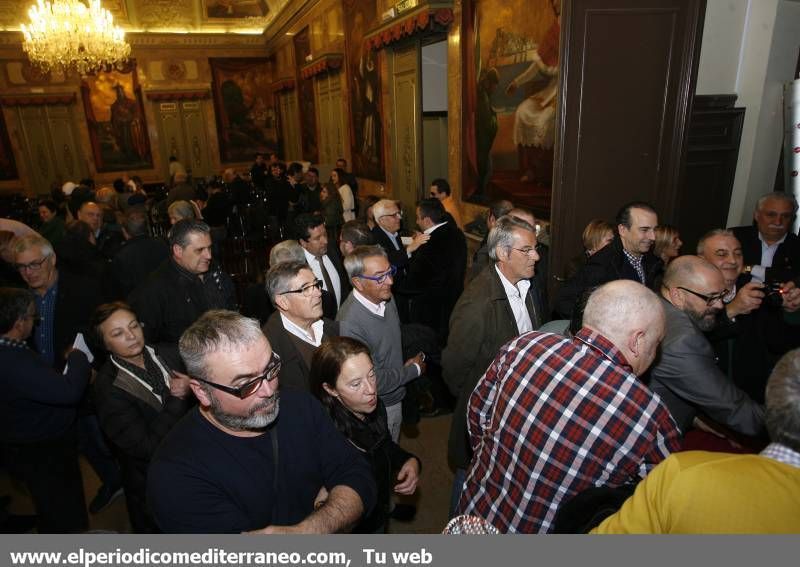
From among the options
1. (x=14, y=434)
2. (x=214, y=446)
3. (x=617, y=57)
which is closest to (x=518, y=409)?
(x=214, y=446)

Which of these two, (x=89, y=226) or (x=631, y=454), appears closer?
(x=631, y=454)

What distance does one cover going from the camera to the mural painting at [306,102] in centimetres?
1285

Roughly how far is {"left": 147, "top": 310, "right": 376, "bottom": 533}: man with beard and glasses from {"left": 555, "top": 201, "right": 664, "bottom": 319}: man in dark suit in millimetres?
2213

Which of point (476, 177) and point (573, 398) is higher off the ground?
point (476, 177)

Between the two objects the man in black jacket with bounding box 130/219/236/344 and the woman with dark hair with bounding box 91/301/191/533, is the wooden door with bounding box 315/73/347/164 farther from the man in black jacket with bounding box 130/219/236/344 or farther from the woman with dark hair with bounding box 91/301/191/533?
the woman with dark hair with bounding box 91/301/191/533

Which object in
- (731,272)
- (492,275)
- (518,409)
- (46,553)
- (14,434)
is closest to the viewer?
(46,553)

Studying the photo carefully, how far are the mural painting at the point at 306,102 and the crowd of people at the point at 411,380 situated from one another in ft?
33.5

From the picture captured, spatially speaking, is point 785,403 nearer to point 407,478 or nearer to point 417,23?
point 407,478

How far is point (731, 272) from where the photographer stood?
2.91m

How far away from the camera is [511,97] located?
525cm

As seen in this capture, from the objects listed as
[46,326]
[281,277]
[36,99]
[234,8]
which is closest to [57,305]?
[46,326]

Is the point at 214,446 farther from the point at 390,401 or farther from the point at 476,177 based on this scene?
the point at 476,177

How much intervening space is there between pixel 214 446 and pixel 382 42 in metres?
7.48

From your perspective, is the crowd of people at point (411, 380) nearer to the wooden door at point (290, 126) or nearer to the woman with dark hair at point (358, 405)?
the woman with dark hair at point (358, 405)
